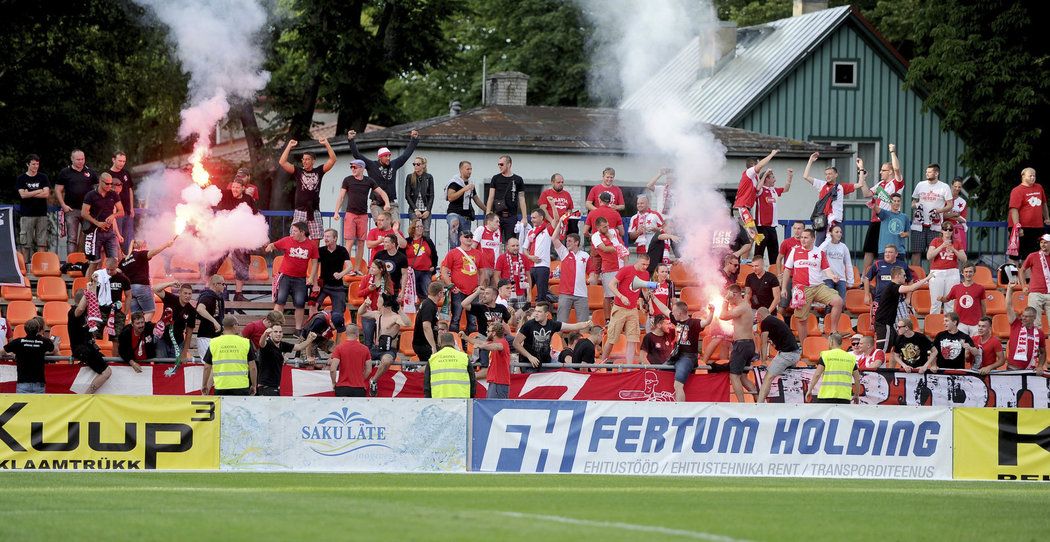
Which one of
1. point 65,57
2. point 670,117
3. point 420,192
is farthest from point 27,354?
point 65,57

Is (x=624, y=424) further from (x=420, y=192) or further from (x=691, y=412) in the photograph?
(x=420, y=192)

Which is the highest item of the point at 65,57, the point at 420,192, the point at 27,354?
the point at 65,57

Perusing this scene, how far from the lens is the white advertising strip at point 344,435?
17766 millimetres

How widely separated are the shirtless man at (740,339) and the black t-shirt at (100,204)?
9265 mm

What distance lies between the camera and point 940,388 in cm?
2119

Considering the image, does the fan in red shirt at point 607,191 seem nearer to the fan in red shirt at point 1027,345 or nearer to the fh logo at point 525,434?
the fan in red shirt at point 1027,345

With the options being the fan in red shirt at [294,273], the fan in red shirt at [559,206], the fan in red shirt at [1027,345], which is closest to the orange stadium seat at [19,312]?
the fan in red shirt at [294,273]

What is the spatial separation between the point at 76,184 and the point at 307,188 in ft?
11.7

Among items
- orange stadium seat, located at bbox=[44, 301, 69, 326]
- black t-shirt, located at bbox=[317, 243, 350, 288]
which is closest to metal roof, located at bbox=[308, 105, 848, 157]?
black t-shirt, located at bbox=[317, 243, 350, 288]

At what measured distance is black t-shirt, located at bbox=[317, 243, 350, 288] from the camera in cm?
2233

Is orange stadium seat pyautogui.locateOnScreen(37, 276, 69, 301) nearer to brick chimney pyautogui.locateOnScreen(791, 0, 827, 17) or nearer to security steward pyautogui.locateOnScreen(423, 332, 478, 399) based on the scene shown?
security steward pyautogui.locateOnScreen(423, 332, 478, 399)

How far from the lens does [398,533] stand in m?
11.8

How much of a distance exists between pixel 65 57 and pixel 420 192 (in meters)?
15.6

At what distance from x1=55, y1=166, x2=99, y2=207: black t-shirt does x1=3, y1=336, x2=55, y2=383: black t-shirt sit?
185 inches
